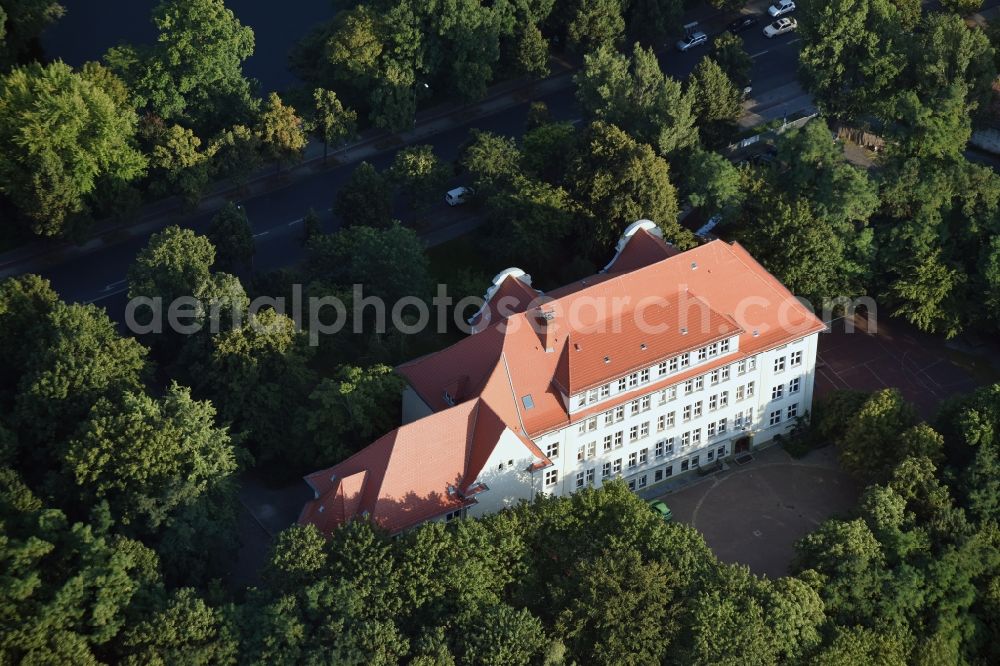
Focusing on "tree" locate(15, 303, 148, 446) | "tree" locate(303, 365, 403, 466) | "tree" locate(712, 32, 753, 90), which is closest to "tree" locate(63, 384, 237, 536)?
"tree" locate(15, 303, 148, 446)

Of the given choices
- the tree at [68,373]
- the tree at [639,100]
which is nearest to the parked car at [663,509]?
the tree at [639,100]

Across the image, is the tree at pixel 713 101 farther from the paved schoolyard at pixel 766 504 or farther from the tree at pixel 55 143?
the tree at pixel 55 143

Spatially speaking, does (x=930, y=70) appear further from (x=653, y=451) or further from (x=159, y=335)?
(x=159, y=335)

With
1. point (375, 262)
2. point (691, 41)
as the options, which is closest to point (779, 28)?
point (691, 41)

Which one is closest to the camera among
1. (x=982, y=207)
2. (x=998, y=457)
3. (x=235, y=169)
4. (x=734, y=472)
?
(x=998, y=457)

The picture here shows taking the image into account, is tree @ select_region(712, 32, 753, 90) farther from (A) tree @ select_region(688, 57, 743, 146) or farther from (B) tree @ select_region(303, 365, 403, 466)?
(B) tree @ select_region(303, 365, 403, 466)

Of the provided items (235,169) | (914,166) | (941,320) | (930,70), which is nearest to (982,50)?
(930,70)
